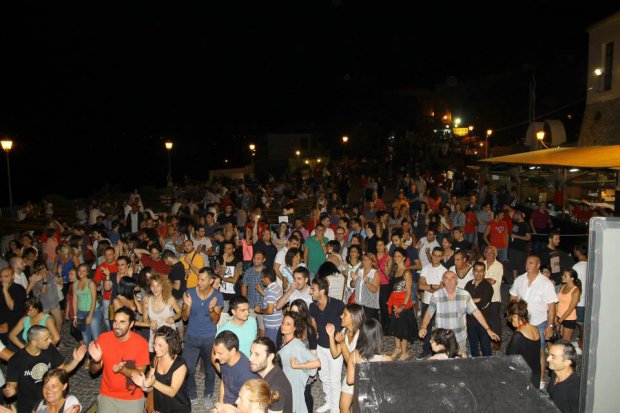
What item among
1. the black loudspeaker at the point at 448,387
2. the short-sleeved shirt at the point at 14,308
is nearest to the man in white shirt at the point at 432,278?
the black loudspeaker at the point at 448,387

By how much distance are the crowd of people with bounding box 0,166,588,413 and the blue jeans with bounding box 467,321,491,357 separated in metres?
0.02

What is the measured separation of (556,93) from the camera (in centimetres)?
4306

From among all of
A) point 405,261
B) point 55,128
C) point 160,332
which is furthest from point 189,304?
point 55,128

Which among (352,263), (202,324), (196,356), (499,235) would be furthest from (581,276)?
(196,356)

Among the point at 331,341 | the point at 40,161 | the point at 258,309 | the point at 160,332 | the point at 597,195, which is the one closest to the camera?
the point at 160,332

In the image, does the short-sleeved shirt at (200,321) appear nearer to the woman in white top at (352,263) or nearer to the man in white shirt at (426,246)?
the woman in white top at (352,263)

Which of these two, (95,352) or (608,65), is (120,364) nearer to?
(95,352)

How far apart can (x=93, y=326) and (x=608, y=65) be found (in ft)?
60.4

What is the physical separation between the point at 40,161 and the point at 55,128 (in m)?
6.46

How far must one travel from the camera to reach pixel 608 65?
1802 cm

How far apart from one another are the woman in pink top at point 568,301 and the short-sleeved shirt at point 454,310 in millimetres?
1370

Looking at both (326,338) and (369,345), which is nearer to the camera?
(369,345)

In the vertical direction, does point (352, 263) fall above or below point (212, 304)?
above

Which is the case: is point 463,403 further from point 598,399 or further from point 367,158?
point 367,158
